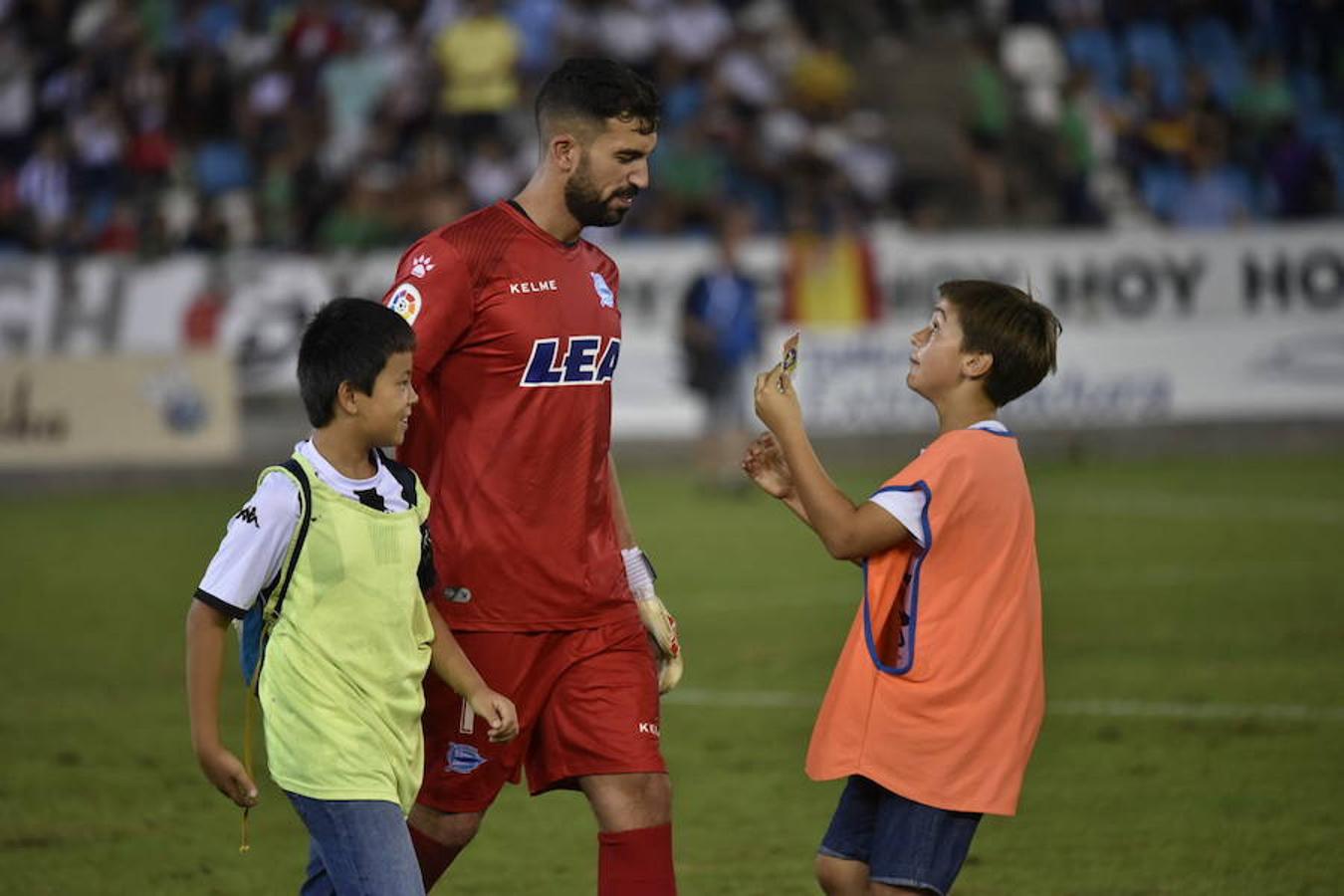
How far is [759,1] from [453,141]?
540 centimetres

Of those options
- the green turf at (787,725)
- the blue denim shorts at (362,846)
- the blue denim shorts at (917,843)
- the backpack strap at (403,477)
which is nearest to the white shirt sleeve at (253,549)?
the backpack strap at (403,477)

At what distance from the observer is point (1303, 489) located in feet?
58.4

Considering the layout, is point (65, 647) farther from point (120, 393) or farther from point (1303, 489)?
point (1303, 489)

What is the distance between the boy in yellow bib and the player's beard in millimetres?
755

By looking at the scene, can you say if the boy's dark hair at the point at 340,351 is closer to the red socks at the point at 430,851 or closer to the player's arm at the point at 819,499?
the player's arm at the point at 819,499

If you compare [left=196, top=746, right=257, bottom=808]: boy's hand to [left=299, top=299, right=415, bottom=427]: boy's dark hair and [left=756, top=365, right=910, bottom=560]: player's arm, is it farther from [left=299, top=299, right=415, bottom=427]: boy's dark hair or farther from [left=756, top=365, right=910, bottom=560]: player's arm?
[left=756, top=365, right=910, bottom=560]: player's arm

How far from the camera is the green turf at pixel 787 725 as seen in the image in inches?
270

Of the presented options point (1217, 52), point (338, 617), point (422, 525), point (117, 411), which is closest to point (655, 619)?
point (422, 525)

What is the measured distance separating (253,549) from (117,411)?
1552cm

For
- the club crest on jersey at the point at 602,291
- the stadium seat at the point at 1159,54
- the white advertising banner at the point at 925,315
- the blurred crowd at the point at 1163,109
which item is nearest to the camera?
the club crest on jersey at the point at 602,291

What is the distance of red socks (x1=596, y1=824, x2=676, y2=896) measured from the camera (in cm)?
502

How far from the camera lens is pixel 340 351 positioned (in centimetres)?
451

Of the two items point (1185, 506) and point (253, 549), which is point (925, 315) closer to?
point (1185, 506)

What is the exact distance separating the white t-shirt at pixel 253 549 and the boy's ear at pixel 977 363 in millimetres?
1522
